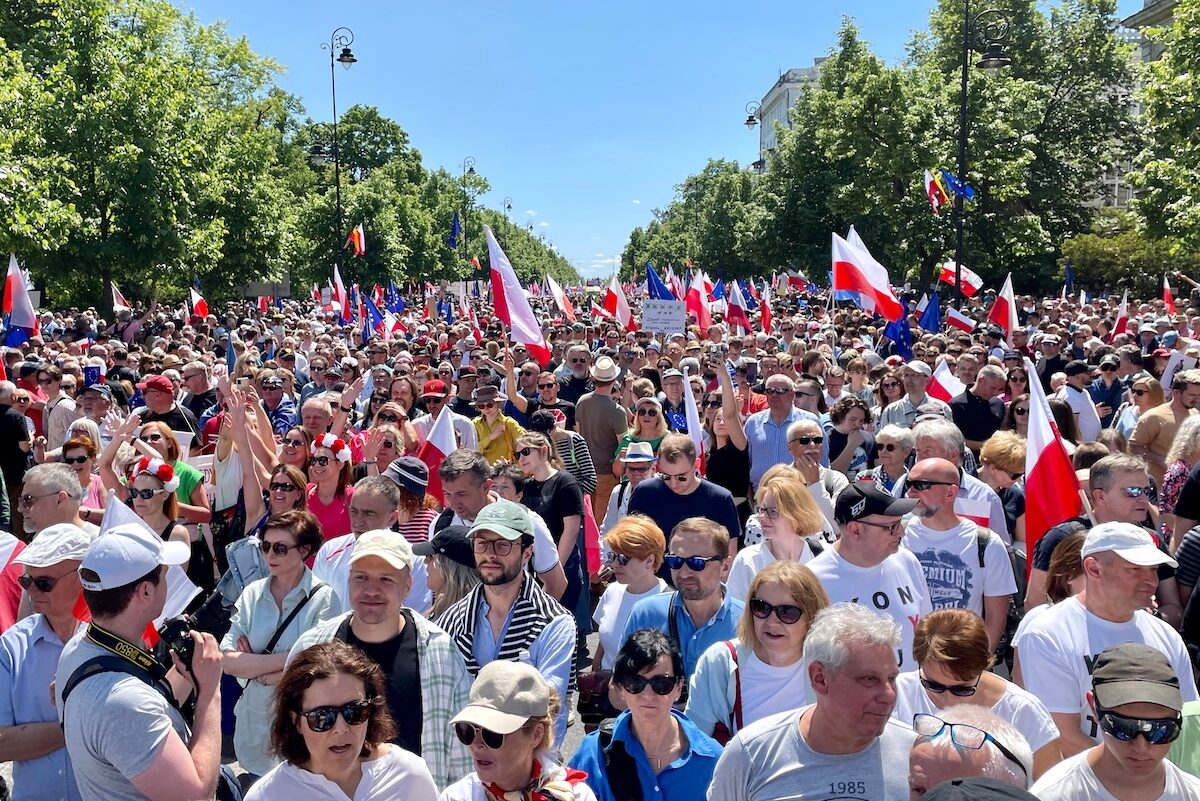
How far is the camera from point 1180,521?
5.74m

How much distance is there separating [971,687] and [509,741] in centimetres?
157

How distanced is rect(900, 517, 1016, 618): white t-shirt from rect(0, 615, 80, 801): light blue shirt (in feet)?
12.0

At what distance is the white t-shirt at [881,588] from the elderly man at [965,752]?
1352 mm

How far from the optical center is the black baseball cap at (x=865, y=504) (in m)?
4.27

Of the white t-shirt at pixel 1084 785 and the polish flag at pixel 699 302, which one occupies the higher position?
the polish flag at pixel 699 302

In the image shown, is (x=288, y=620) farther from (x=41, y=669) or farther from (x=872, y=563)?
(x=872, y=563)

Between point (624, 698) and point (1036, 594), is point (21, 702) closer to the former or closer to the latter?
point (624, 698)

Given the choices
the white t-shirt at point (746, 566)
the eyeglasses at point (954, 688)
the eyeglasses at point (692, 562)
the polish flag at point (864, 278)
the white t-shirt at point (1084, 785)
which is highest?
the polish flag at point (864, 278)

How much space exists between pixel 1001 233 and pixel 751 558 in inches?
1369

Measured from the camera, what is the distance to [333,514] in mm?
6316

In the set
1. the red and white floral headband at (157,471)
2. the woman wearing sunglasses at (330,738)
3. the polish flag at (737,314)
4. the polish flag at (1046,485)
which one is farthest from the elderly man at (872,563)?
the polish flag at (737,314)

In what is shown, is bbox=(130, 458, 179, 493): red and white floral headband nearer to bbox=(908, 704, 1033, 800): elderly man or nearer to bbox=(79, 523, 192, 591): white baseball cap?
bbox=(79, 523, 192, 591): white baseball cap

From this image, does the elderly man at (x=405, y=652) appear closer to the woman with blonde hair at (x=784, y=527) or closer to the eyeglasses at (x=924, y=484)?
the woman with blonde hair at (x=784, y=527)

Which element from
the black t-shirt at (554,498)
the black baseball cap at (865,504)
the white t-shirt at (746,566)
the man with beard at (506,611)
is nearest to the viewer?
the man with beard at (506,611)
